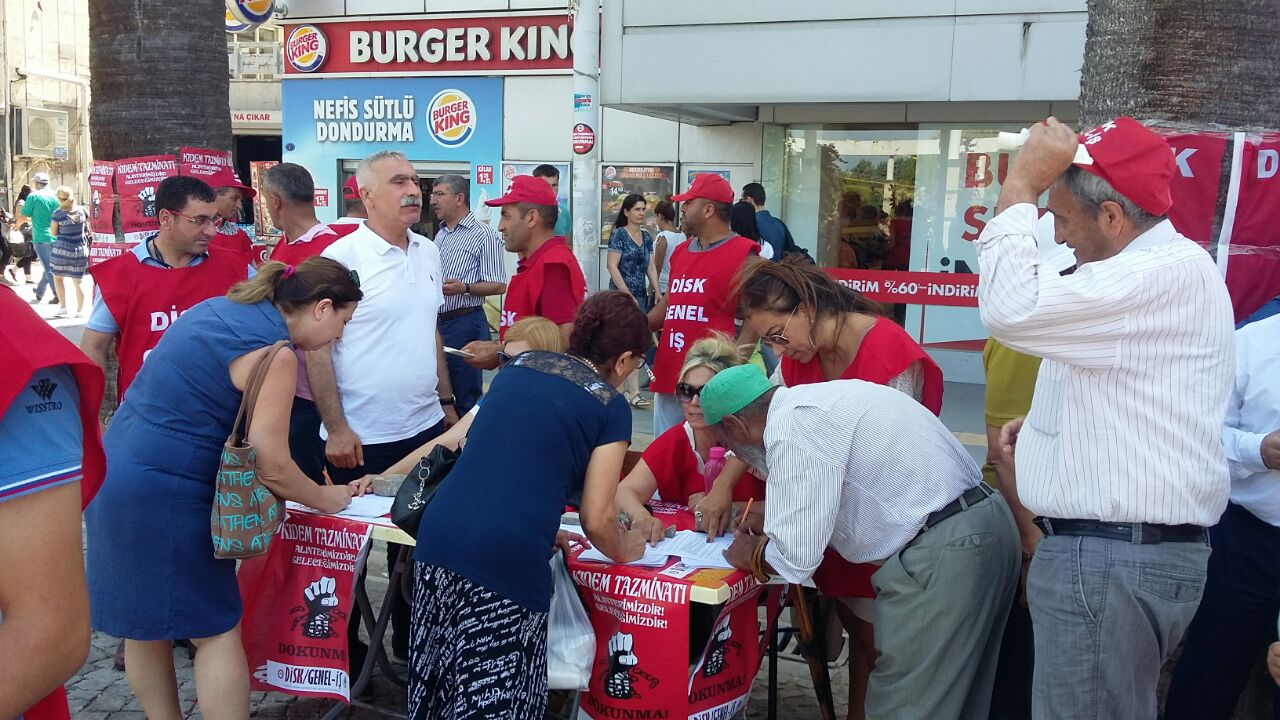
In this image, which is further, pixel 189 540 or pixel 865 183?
pixel 865 183

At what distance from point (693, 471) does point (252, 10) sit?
12.9 metres

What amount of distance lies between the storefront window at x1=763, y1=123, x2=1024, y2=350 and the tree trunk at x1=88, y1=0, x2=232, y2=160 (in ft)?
22.6

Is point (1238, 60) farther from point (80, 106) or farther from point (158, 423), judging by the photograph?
point (80, 106)

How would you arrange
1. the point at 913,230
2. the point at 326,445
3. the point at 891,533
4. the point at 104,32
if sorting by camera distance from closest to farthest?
the point at 891,533 < the point at 326,445 < the point at 104,32 < the point at 913,230

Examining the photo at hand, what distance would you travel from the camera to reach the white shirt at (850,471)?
2.59 m

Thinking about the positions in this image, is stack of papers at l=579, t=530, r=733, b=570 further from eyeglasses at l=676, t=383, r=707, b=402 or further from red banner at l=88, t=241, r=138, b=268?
red banner at l=88, t=241, r=138, b=268

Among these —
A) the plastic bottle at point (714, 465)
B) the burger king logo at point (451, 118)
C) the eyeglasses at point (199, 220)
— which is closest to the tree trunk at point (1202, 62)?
the plastic bottle at point (714, 465)

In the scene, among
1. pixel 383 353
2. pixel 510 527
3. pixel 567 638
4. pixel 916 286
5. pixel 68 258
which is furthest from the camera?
pixel 68 258

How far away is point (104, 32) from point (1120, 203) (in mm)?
4738

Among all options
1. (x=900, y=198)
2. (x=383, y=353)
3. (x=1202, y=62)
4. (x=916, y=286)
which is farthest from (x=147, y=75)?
(x=900, y=198)

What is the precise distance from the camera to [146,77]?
16.1 ft

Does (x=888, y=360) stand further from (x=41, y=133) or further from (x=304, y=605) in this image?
(x=41, y=133)

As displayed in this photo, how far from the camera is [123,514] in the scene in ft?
9.44

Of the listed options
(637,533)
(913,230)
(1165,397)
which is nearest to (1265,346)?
(1165,397)
